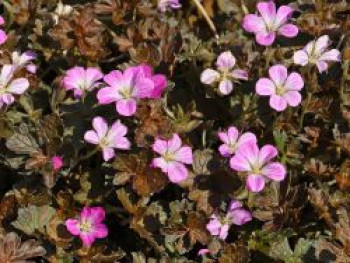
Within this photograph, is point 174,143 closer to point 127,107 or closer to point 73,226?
point 127,107

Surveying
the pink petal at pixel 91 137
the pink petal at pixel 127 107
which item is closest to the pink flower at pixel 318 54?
the pink petal at pixel 127 107

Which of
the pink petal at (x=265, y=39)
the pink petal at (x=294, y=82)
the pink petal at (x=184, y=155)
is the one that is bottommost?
the pink petal at (x=184, y=155)

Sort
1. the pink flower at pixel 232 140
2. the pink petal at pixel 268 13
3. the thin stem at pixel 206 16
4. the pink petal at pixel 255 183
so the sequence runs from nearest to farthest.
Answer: the pink petal at pixel 255 183 → the pink flower at pixel 232 140 → the pink petal at pixel 268 13 → the thin stem at pixel 206 16

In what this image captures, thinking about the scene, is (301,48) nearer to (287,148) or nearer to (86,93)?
(287,148)

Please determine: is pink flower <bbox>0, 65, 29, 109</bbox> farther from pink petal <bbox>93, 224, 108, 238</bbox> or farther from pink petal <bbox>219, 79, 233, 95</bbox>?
pink petal <bbox>219, 79, 233, 95</bbox>

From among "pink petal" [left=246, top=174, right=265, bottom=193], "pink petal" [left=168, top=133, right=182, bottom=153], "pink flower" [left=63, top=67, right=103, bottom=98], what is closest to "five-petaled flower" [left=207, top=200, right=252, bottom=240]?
"pink petal" [left=246, top=174, right=265, bottom=193]

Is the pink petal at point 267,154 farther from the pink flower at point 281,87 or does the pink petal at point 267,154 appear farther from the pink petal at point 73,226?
the pink petal at point 73,226
